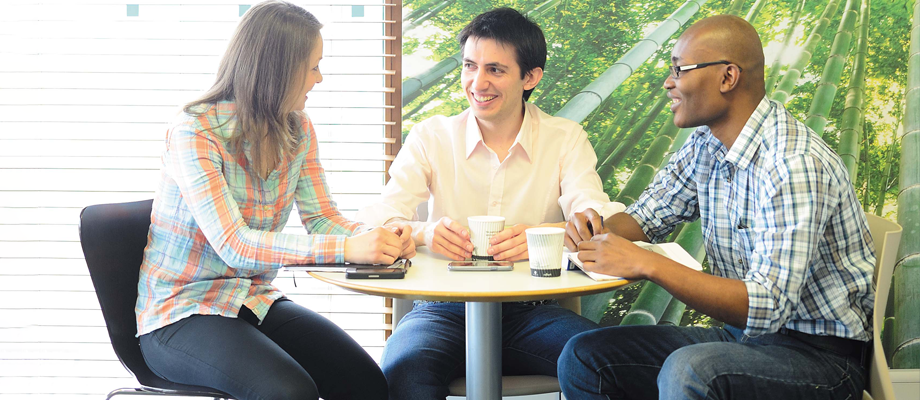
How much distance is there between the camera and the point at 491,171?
91.8 inches

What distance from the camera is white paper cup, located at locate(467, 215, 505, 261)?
170 centimetres

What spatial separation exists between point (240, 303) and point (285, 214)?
0.32m

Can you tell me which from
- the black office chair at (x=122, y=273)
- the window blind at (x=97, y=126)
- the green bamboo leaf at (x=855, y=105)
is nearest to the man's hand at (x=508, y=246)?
A: the black office chair at (x=122, y=273)

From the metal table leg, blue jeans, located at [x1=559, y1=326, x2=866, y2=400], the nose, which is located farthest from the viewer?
the nose

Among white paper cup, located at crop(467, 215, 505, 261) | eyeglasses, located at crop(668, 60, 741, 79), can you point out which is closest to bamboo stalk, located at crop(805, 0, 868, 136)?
eyeglasses, located at crop(668, 60, 741, 79)

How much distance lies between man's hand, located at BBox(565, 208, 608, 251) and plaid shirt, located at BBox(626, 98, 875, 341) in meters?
0.33

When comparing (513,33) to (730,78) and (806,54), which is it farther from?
(806,54)

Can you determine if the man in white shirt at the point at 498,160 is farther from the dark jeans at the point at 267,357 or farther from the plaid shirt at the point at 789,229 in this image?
the plaid shirt at the point at 789,229

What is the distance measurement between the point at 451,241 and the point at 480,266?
156mm

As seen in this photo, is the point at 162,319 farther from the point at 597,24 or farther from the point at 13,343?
the point at 597,24

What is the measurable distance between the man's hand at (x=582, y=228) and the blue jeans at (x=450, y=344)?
1.01 ft

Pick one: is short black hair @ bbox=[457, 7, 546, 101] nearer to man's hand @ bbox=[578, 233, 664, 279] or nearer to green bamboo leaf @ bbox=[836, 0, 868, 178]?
man's hand @ bbox=[578, 233, 664, 279]

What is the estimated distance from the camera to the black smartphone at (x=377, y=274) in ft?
5.03

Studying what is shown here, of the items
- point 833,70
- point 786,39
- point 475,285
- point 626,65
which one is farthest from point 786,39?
point 475,285
